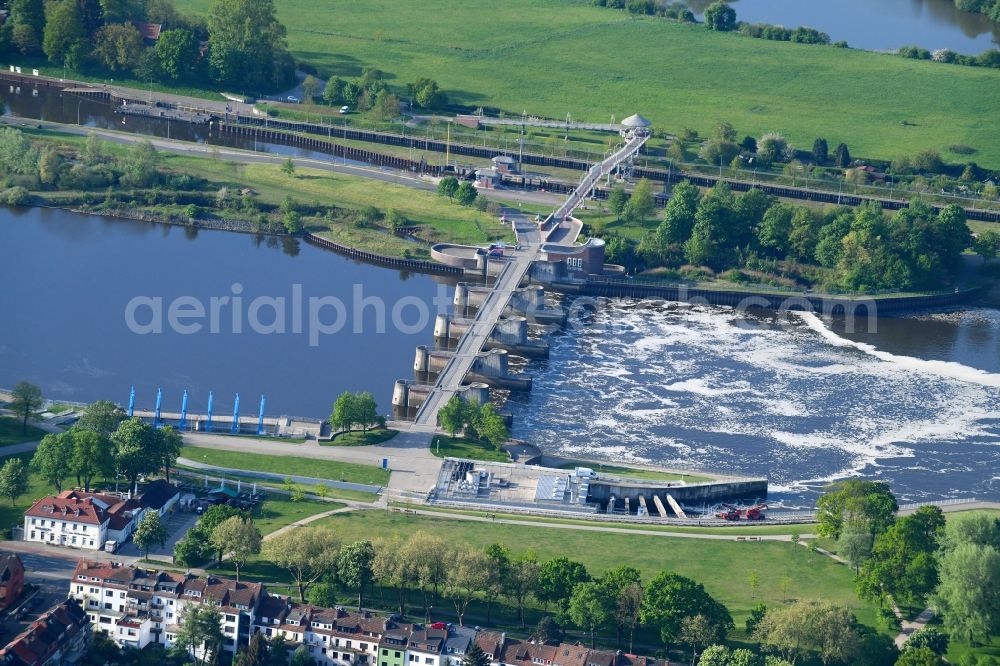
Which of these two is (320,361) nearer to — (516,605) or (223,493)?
(223,493)

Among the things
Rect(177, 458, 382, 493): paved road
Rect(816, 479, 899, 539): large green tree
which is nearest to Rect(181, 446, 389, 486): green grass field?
Rect(177, 458, 382, 493): paved road

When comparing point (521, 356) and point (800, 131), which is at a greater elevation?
point (800, 131)

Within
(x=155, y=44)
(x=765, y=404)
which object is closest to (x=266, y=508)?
(x=765, y=404)

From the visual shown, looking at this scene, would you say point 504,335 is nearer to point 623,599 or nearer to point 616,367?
point 616,367

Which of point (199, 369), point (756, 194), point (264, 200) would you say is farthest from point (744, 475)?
point (264, 200)

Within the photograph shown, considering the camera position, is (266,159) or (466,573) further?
(266,159)

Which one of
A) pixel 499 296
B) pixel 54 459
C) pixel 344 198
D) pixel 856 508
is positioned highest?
pixel 344 198
